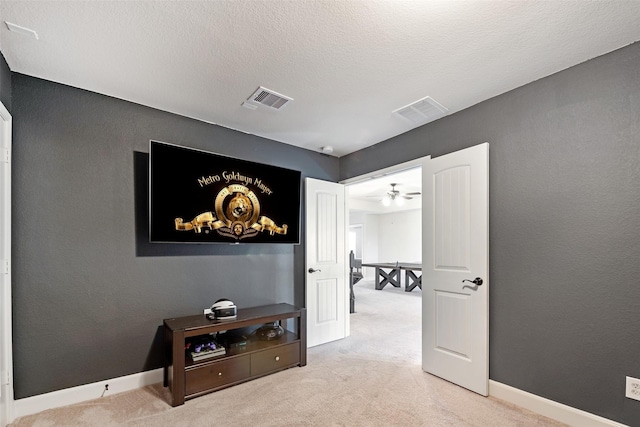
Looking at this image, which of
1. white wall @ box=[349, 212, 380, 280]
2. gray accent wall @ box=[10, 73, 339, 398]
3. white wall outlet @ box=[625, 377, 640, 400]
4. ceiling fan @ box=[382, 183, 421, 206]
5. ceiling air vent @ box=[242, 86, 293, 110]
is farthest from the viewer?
white wall @ box=[349, 212, 380, 280]

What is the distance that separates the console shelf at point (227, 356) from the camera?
2.28 meters

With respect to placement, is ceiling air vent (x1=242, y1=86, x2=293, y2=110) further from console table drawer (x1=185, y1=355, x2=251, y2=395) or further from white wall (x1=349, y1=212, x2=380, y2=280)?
white wall (x1=349, y1=212, x2=380, y2=280)

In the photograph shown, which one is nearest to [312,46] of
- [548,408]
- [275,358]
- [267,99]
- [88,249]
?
[267,99]

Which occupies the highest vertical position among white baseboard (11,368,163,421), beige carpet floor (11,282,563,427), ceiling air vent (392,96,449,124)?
ceiling air vent (392,96,449,124)

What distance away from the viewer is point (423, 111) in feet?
8.91

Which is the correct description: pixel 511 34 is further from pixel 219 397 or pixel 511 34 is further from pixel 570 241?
pixel 219 397

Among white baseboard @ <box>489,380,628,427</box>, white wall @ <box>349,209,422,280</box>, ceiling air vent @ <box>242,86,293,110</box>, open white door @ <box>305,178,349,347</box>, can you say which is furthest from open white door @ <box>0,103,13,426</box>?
white wall @ <box>349,209,422,280</box>

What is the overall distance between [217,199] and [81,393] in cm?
181

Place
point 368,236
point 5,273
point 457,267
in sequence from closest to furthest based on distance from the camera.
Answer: point 5,273 < point 457,267 < point 368,236

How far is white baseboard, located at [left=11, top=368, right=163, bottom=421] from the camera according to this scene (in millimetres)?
2107

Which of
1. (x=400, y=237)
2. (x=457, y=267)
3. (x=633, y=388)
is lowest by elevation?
(x=633, y=388)

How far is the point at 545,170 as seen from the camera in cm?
217

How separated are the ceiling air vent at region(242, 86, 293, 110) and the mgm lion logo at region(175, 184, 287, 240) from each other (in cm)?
81

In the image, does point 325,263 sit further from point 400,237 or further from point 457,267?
point 400,237
